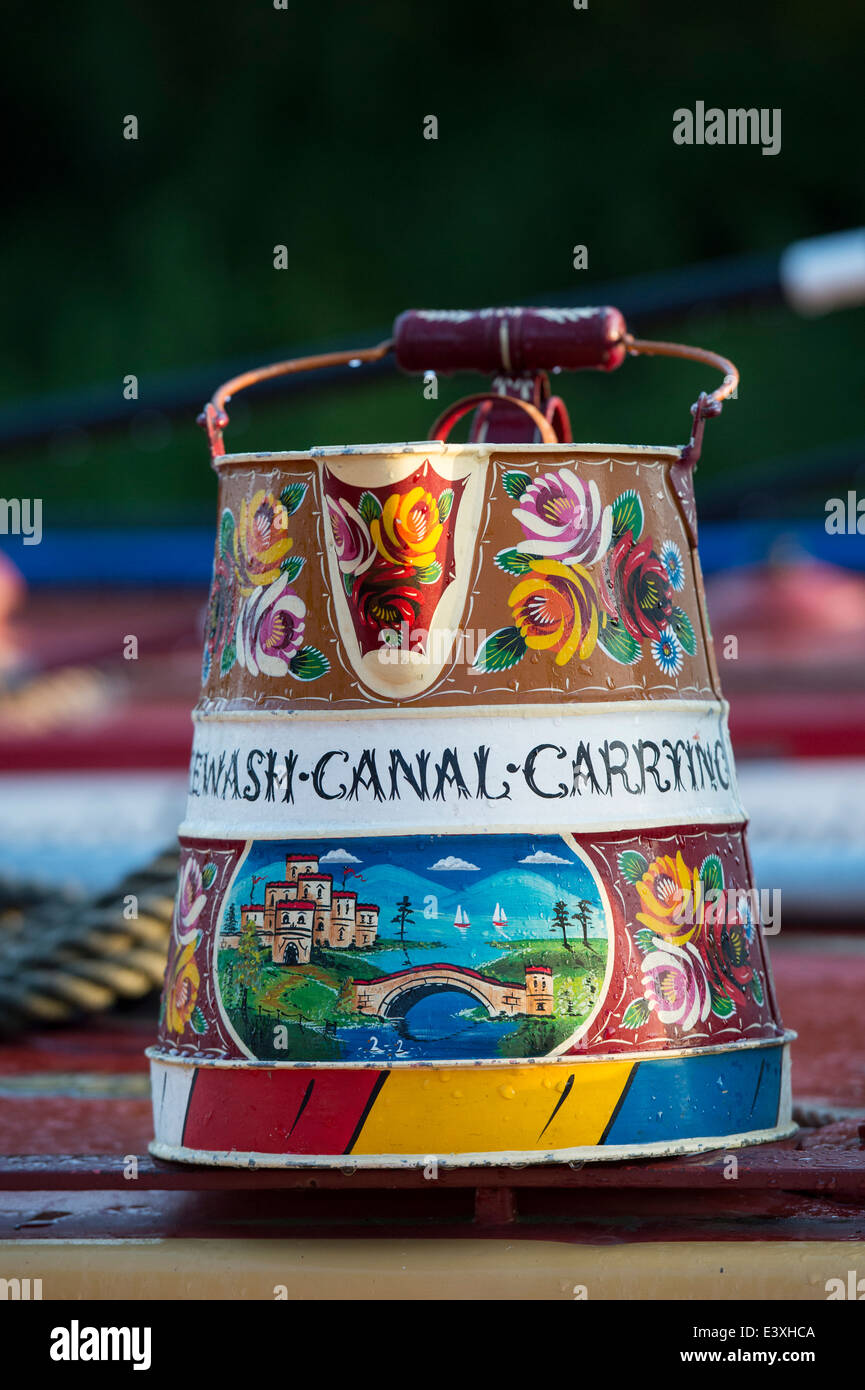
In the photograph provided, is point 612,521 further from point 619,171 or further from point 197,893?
point 619,171

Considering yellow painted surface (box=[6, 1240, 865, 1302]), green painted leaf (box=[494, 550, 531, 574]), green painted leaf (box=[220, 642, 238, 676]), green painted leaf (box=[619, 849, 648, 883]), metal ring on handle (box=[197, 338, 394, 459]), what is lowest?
yellow painted surface (box=[6, 1240, 865, 1302])

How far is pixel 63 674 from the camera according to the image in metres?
4.84

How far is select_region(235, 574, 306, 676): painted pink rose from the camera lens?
140 centimetres

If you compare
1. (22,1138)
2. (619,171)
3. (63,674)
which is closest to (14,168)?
(619,171)

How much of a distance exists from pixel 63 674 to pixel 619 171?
8644 mm

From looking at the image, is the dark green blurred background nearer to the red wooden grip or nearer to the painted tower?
the red wooden grip

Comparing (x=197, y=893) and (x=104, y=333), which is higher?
(x=104, y=333)

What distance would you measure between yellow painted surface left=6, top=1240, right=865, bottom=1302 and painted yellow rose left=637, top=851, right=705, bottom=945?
0.70 ft

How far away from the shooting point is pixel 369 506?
4.53 feet

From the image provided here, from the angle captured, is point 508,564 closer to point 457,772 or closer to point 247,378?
point 457,772

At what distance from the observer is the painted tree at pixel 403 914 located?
4.37 ft

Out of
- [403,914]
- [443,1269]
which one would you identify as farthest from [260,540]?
[443,1269]

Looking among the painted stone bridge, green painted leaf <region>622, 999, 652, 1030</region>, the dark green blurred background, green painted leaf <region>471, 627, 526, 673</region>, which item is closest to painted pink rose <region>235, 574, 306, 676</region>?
green painted leaf <region>471, 627, 526, 673</region>

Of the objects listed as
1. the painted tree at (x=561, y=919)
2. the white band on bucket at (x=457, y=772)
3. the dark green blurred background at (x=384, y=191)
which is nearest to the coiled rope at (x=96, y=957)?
the white band on bucket at (x=457, y=772)
